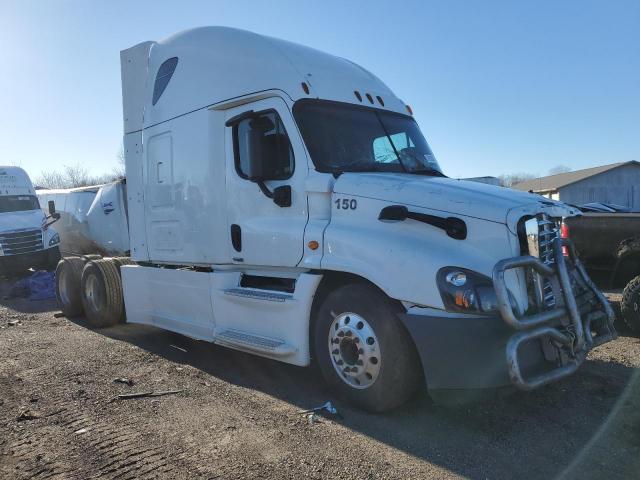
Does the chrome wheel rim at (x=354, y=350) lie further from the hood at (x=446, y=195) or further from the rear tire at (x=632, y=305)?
the rear tire at (x=632, y=305)

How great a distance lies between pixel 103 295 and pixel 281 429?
4975 mm

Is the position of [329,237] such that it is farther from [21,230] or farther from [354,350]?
[21,230]

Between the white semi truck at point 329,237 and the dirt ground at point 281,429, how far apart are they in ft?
1.35

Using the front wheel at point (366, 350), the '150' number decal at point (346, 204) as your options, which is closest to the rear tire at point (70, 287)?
the front wheel at point (366, 350)

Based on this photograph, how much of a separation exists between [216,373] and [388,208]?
274cm

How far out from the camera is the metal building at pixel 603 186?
3656cm

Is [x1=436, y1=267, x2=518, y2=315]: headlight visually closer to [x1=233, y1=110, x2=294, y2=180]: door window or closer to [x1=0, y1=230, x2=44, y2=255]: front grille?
[x1=233, y1=110, x2=294, y2=180]: door window

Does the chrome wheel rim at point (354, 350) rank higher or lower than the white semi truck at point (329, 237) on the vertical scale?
lower

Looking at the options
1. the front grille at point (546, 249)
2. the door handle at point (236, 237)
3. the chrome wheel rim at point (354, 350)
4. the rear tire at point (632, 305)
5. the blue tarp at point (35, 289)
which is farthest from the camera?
the blue tarp at point (35, 289)

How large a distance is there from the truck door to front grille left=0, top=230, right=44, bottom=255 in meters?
11.2

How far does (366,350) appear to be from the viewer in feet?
13.9

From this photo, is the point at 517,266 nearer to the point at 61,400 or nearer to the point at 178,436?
the point at 178,436

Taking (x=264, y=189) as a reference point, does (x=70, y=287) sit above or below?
below

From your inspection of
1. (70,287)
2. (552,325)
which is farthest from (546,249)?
(70,287)
